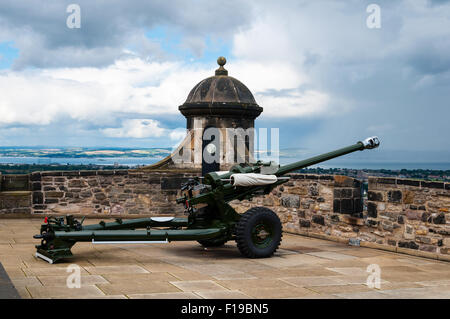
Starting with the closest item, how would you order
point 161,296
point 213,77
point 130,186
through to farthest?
point 161,296, point 130,186, point 213,77

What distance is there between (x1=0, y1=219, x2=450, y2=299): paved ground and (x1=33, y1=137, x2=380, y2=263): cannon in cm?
23

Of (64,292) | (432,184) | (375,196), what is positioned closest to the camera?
(64,292)

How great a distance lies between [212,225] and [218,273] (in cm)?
135

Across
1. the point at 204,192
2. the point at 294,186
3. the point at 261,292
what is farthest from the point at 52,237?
the point at 294,186

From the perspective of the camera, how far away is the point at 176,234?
23.4 feet

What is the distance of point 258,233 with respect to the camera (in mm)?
7492

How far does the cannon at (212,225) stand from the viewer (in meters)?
6.80

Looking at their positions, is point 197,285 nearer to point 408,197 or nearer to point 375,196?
point 408,197

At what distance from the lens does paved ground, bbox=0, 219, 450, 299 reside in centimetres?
532

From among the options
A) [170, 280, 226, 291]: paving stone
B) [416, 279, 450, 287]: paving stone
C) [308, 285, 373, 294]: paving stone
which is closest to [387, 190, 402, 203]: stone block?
[416, 279, 450, 287]: paving stone

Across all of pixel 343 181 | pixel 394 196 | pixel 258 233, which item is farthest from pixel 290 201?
pixel 258 233

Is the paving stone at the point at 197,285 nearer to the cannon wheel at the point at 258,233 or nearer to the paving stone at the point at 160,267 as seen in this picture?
the paving stone at the point at 160,267

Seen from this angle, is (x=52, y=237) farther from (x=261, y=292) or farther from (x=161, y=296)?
(x=261, y=292)
